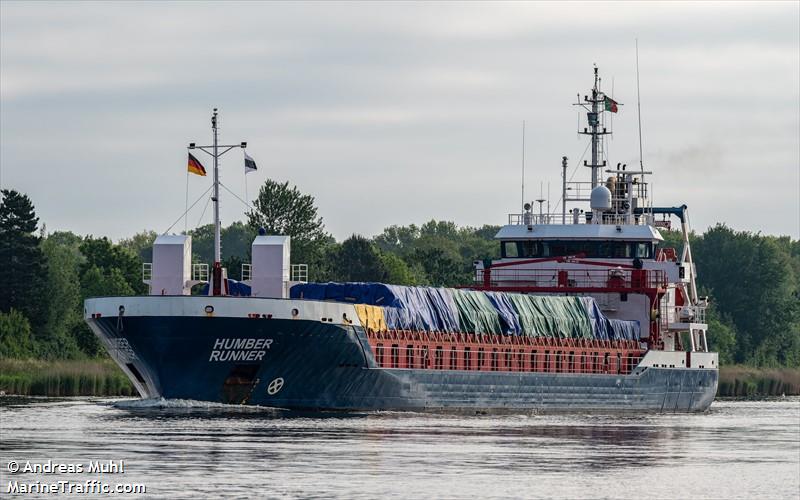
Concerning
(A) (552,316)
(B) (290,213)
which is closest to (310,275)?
(B) (290,213)

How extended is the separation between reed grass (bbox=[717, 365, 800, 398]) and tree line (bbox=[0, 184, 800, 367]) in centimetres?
2336

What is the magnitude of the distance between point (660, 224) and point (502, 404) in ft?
68.7

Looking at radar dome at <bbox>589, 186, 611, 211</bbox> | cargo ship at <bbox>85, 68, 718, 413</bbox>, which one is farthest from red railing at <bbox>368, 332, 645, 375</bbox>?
radar dome at <bbox>589, 186, 611, 211</bbox>

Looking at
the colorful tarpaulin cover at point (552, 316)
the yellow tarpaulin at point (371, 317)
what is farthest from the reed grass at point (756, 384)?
the yellow tarpaulin at point (371, 317)

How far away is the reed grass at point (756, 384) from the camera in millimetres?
121938

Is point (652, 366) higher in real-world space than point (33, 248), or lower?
lower

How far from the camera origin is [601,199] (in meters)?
94.2

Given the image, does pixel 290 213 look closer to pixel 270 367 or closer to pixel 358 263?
pixel 358 263

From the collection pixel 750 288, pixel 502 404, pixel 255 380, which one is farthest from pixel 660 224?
pixel 750 288

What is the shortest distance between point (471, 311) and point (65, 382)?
863 inches

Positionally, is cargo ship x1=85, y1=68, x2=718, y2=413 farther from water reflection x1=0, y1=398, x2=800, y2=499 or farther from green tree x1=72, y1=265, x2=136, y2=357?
green tree x1=72, y1=265, x2=136, y2=357

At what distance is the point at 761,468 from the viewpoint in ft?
175

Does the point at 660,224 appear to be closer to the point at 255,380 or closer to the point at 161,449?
the point at 255,380

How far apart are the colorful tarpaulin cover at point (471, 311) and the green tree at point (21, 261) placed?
147 ft
